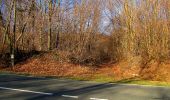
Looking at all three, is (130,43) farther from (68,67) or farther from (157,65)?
(68,67)

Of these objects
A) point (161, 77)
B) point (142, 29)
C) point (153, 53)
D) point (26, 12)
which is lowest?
point (161, 77)

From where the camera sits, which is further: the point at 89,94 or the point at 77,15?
the point at 77,15

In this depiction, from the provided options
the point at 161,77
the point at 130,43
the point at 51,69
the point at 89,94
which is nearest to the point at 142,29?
the point at 130,43

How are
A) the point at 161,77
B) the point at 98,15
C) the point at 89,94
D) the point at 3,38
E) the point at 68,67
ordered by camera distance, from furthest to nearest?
the point at 98,15
the point at 3,38
the point at 68,67
the point at 161,77
the point at 89,94

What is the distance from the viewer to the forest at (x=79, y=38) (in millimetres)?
30289

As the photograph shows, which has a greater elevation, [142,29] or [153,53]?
[142,29]

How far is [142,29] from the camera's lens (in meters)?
32.4

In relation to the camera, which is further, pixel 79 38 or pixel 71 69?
pixel 79 38

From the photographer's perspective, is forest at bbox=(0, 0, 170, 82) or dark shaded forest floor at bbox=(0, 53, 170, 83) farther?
forest at bbox=(0, 0, 170, 82)

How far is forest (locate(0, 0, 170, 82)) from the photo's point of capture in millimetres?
30289

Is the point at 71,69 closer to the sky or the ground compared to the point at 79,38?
closer to the ground

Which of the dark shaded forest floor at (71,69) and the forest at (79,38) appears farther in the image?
the forest at (79,38)

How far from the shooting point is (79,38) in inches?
1417

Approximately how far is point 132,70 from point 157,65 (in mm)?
2738
